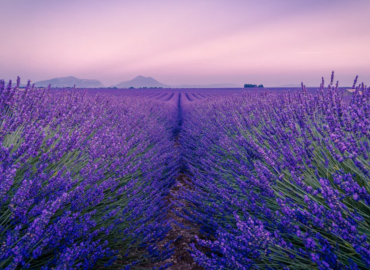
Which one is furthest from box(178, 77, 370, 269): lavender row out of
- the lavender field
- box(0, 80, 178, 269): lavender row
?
box(0, 80, 178, 269): lavender row

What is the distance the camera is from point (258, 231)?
0.97 metres

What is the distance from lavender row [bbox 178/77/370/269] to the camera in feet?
3.01

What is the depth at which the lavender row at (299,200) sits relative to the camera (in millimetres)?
916

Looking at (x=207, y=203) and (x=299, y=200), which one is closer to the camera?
(x=299, y=200)

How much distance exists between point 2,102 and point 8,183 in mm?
1734

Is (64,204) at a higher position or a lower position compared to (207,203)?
higher

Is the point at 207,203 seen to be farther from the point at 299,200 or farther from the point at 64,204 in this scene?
the point at 64,204

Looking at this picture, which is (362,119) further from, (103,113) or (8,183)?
(103,113)

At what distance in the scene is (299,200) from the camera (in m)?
1.35

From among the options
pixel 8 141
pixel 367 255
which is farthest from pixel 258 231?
pixel 8 141

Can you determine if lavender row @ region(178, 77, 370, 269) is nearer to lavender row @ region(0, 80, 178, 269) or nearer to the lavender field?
the lavender field

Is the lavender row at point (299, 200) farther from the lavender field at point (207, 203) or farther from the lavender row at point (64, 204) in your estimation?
the lavender row at point (64, 204)

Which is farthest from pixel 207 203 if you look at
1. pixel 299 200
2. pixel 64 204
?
pixel 64 204

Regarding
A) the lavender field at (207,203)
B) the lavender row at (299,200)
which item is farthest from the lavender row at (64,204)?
the lavender row at (299,200)
